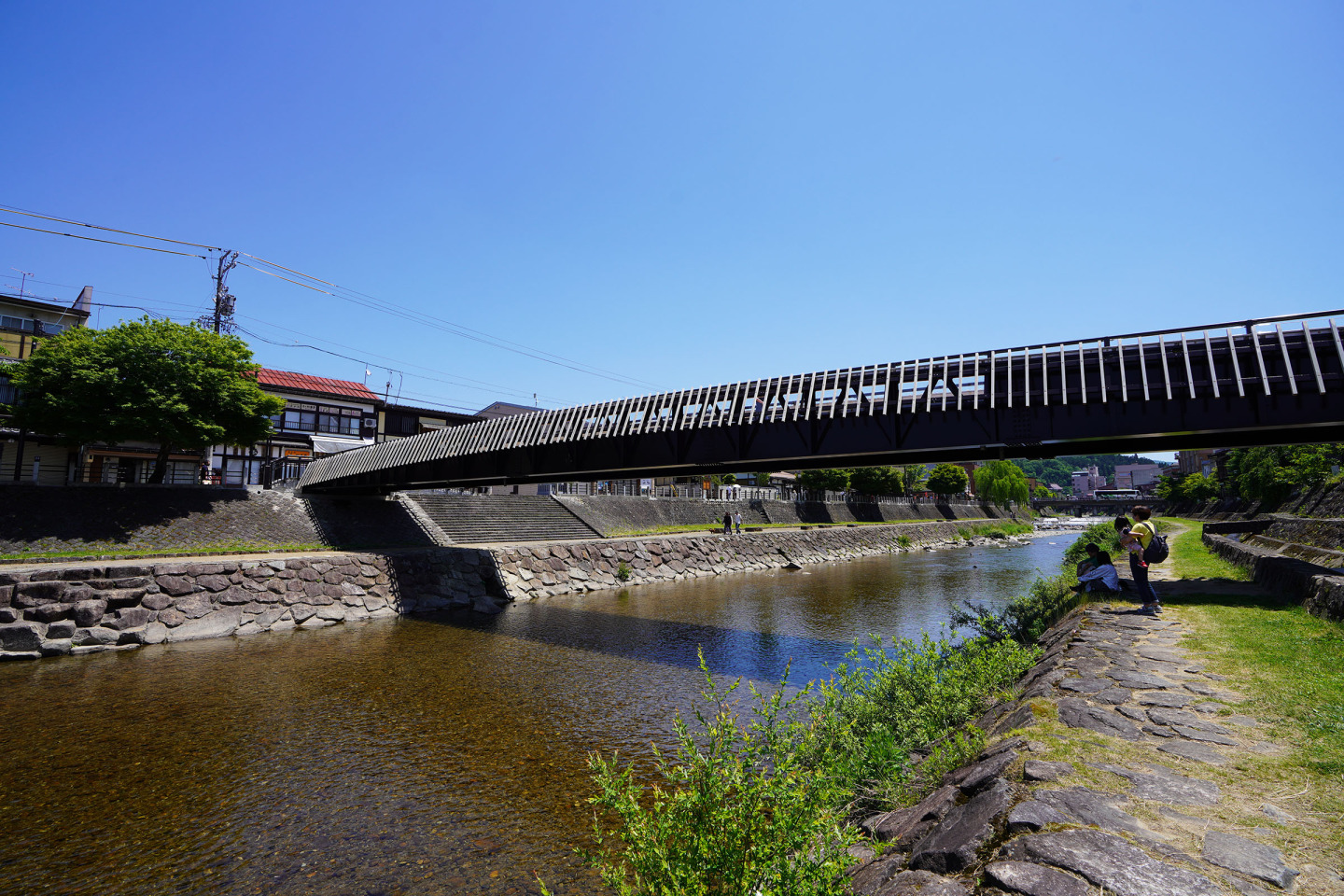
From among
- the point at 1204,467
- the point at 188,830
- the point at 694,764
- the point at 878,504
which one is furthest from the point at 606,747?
the point at 1204,467

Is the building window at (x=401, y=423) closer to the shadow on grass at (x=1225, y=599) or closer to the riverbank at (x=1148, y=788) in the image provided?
the shadow on grass at (x=1225, y=599)

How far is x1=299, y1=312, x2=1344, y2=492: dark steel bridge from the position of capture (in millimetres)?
12852

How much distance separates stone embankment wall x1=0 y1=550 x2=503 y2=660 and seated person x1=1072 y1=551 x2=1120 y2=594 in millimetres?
18791

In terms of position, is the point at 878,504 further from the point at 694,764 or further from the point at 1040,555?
the point at 694,764

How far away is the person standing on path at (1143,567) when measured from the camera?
11234 mm

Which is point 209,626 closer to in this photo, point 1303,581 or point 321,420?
point 1303,581

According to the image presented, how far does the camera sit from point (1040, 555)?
4934cm

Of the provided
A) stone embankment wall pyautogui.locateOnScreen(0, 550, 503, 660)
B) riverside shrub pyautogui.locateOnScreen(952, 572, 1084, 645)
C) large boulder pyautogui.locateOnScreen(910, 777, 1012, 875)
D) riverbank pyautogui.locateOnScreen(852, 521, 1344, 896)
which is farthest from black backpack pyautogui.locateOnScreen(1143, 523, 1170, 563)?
stone embankment wall pyautogui.locateOnScreen(0, 550, 503, 660)

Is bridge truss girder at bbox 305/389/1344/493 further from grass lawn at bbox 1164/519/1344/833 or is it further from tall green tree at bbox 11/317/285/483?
tall green tree at bbox 11/317/285/483

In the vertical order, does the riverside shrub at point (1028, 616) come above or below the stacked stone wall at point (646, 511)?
below

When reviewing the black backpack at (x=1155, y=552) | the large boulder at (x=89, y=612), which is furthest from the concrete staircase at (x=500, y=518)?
the black backpack at (x=1155, y=552)

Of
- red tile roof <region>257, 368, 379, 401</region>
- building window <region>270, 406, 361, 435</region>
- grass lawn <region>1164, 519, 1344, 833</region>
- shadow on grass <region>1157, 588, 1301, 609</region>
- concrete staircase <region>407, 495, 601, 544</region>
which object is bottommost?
grass lawn <region>1164, 519, 1344, 833</region>

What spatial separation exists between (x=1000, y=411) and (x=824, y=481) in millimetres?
51629

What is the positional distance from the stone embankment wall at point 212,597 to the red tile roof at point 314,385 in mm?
36288
